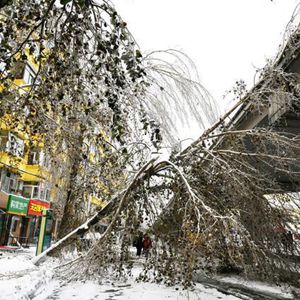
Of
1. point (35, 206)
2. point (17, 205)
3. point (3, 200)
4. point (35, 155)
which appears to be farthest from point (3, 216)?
point (35, 155)

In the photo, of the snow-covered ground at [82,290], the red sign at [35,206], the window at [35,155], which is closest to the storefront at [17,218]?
the red sign at [35,206]

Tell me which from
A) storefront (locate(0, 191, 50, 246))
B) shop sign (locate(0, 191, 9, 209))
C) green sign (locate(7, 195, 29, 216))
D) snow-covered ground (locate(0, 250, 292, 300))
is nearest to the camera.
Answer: snow-covered ground (locate(0, 250, 292, 300))

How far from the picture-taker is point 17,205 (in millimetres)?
23859

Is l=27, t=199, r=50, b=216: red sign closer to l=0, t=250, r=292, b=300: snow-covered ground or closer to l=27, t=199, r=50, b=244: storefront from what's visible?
l=27, t=199, r=50, b=244: storefront

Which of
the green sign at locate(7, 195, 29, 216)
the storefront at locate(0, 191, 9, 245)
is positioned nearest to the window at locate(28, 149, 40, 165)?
the green sign at locate(7, 195, 29, 216)

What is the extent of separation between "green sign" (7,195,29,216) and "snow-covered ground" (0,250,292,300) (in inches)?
507

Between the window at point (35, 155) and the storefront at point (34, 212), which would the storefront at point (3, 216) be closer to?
the storefront at point (34, 212)

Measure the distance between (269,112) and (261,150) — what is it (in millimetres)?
1218

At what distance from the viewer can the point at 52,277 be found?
31.7 feet

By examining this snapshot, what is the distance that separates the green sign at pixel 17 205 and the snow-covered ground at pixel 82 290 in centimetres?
1287

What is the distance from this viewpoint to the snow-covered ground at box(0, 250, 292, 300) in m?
7.68

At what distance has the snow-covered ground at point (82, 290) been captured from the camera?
768 cm

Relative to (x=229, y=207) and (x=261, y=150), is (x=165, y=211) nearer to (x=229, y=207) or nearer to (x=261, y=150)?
(x=229, y=207)

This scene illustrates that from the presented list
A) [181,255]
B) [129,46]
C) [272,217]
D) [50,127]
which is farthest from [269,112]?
[129,46]
